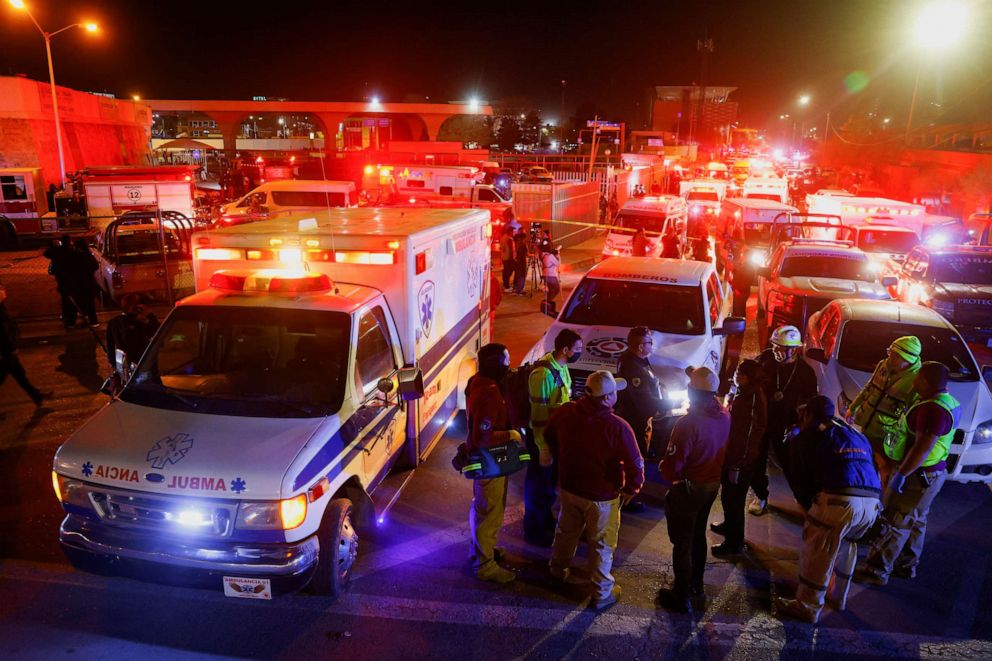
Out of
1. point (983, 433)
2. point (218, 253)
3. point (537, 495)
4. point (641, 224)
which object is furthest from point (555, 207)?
point (537, 495)

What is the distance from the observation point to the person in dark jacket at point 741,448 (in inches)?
215

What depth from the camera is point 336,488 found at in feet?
15.6

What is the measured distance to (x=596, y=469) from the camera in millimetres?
4684

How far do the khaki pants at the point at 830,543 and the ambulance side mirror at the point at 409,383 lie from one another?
294 centimetres

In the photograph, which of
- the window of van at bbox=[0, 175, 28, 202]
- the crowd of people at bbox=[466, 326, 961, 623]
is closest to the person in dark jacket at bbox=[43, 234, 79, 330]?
the crowd of people at bbox=[466, 326, 961, 623]

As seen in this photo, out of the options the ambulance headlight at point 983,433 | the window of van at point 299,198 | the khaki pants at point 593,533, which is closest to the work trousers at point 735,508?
the khaki pants at point 593,533

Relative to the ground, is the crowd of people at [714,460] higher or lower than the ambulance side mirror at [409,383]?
lower

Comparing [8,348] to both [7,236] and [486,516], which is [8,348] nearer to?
[486,516]

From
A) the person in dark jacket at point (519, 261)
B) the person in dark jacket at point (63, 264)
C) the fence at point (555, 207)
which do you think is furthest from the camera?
the fence at point (555, 207)

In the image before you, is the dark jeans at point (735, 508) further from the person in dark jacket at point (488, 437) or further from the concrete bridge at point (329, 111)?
the concrete bridge at point (329, 111)

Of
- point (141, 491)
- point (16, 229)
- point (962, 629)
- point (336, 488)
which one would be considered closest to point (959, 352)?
point (962, 629)

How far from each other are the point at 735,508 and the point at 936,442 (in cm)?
158

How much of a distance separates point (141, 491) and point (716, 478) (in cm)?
375

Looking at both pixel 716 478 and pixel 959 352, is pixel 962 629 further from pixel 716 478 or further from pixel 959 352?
pixel 959 352
